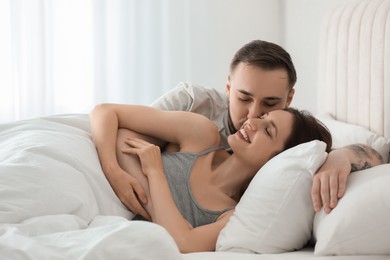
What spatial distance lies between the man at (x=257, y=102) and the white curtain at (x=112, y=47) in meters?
2.28

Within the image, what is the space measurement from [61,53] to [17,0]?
482 millimetres

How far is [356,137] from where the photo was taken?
8.87ft

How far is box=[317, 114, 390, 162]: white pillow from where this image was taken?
8.58ft

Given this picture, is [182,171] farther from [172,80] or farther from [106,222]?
[172,80]

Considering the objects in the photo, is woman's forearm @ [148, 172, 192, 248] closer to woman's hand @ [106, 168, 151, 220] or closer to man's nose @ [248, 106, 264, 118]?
woman's hand @ [106, 168, 151, 220]

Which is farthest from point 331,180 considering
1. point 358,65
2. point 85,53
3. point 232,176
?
point 85,53

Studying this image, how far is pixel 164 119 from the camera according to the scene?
1951 mm

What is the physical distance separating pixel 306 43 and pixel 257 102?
2177 mm

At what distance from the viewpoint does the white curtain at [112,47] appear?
4.42m

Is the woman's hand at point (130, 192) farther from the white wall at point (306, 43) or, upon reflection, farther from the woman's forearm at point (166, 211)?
the white wall at point (306, 43)

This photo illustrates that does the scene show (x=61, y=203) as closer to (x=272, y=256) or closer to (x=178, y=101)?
(x=272, y=256)

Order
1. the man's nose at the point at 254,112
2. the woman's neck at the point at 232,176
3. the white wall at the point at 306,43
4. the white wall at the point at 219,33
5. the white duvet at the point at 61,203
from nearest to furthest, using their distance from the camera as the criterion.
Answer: the white duvet at the point at 61,203, the woman's neck at the point at 232,176, the man's nose at the point at 254,112, the white wall at the point at 306,43, the white wall at the point at 219,33

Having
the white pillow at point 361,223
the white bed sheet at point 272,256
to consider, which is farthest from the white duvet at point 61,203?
the white pillow at point 361,223

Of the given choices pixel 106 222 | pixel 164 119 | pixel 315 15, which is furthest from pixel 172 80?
pixel 106 222
